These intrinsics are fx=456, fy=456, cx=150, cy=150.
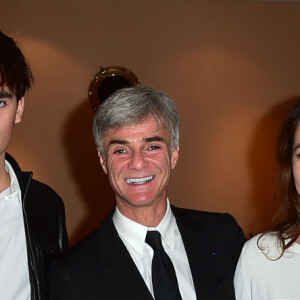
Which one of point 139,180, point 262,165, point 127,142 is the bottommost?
point 262,165

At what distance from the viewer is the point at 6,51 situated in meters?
1.96

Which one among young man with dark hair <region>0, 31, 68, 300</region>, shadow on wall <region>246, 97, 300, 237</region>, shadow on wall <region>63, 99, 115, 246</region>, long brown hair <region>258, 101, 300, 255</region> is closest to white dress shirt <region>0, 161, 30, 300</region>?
young man with dark hair <region>0, 31, 68, 300</region>

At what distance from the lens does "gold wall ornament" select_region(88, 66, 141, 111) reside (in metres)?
4.45

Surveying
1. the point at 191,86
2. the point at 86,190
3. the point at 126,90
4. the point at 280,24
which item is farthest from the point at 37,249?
the point at 280,24

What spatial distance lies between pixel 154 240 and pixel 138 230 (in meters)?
0.09

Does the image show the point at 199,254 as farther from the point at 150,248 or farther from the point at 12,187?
the point at 12,187

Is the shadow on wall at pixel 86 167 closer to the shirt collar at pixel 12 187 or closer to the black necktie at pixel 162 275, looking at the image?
the shirt collar at pixel 12 187

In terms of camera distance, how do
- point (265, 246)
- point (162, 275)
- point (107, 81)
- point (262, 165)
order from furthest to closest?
point (262, 165), point (107, 81), point (265, 246), point (162, 275)

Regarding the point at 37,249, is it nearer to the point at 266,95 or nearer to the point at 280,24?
the point at 266,95

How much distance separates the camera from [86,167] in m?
4.53

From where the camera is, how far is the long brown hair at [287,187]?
78.4 inches

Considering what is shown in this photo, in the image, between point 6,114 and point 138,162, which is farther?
point 138,162

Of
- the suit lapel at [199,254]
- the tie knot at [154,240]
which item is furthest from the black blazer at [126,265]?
the tie knot at [154,240]

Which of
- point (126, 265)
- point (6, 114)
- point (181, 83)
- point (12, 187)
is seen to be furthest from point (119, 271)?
point (181, 83)
